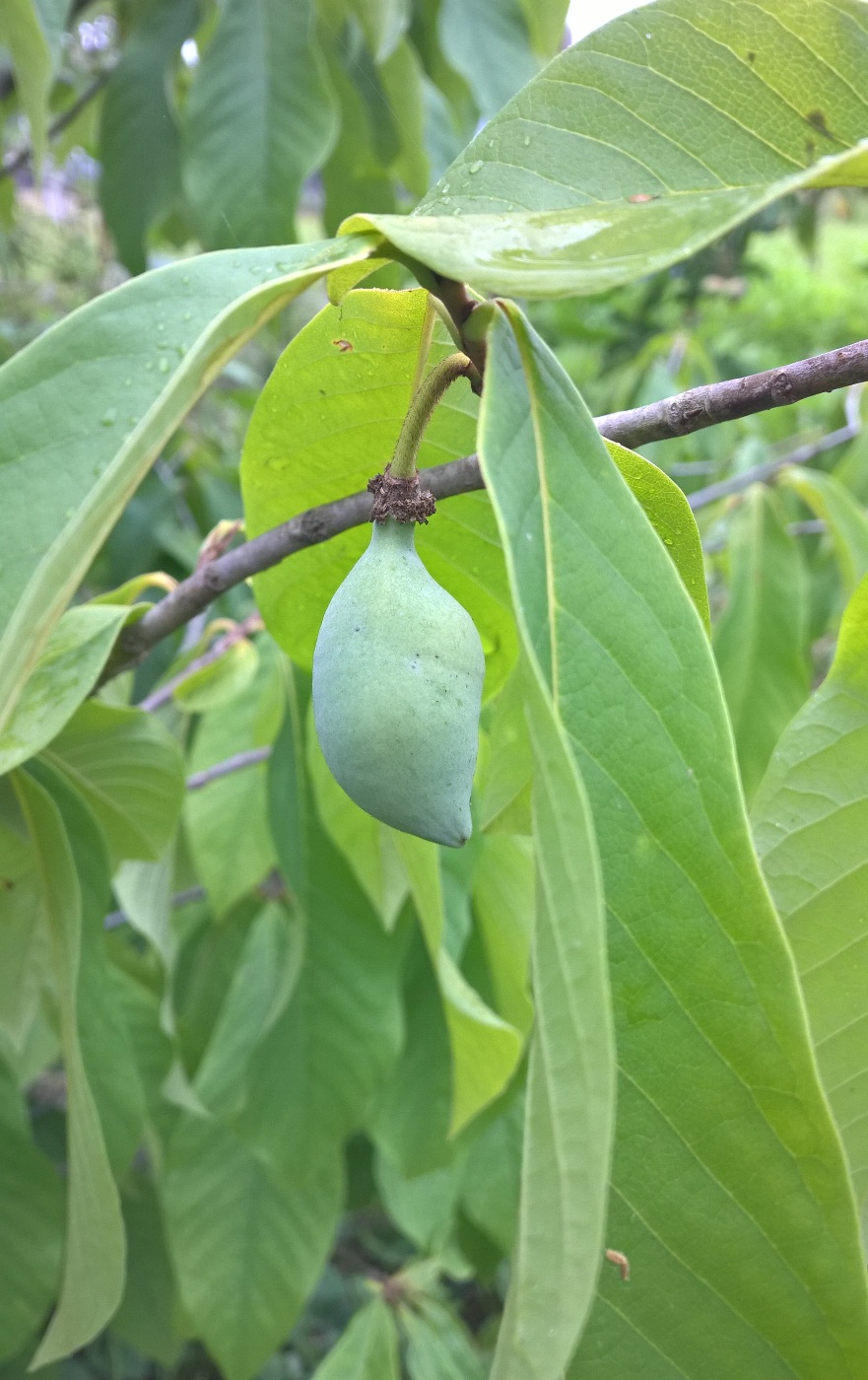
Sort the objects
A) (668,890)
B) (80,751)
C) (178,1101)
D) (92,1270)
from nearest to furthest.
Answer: (668,890) → (92,1270) → (80,751) → (178,1101)

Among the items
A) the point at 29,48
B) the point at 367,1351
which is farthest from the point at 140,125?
the point at 367,1351

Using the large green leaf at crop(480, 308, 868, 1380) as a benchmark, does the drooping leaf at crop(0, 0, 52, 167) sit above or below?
above

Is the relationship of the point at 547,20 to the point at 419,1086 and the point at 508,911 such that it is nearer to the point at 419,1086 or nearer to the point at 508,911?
the point at 508,911

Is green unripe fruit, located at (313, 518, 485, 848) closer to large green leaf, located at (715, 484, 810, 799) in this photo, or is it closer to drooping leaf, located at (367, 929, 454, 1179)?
drooping leaf, located at (367, 929, 454, 1179)

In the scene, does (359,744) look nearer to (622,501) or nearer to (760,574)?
(622,501)

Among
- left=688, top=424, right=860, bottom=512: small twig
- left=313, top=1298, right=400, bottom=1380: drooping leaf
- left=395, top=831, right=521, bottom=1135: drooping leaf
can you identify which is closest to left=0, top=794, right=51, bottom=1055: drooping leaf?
left=395, top=831, right=521, bottom=1135: drooping leaf

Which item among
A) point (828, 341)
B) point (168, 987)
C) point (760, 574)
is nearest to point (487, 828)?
point (168, 987)
